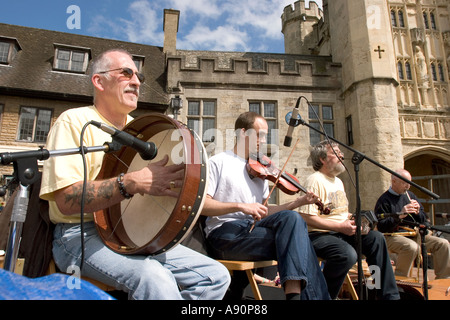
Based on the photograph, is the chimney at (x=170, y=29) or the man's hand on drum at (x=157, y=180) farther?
the chimney at (x=170, y=29)

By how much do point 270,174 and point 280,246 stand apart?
824 mm

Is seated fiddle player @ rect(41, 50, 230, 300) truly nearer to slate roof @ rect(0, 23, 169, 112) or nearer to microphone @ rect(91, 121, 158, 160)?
microphone @ rect(91, 121, 158, 160)

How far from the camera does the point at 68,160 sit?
5.05ft

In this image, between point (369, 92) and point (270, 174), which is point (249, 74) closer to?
point (369, 92)

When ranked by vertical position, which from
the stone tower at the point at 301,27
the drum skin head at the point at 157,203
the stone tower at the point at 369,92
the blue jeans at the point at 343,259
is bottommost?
the blue jeans at the point at 343,259

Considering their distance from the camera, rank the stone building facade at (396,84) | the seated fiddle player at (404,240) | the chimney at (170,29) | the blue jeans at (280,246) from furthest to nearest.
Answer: the chimney at (170,29), the stone building facade at (396,84), the seated fiddle player at (404,240), the blue jeans at (280,246)

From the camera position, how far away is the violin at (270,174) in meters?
2.64

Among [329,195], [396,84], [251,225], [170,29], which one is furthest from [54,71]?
[396,84]

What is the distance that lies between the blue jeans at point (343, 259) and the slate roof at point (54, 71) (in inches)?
410

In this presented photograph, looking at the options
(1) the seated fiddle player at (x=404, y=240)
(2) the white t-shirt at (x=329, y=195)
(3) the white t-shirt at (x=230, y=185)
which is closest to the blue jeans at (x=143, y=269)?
(3) the white t-shirt at (x=230, y=185)

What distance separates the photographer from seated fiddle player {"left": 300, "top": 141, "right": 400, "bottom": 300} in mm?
2607

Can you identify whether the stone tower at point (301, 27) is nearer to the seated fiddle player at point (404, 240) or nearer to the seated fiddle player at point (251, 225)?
the seated fiddle player at point (404, 240)

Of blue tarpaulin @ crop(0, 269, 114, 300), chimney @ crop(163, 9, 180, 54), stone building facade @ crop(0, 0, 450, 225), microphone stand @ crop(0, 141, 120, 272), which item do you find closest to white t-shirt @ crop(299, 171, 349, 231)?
microphone stand @ crop(0, 141, 120, 272)
